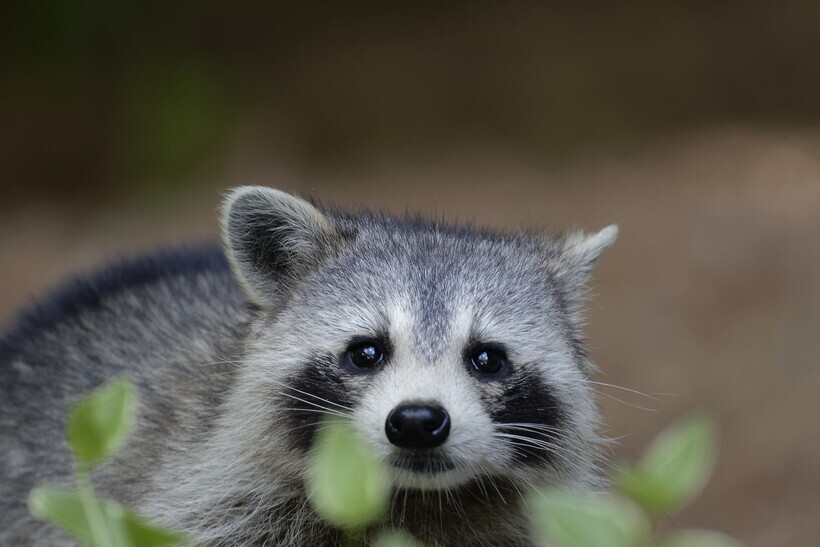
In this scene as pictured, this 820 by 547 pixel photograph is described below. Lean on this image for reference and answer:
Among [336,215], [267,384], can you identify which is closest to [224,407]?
[267,384]

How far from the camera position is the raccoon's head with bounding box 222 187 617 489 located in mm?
2828

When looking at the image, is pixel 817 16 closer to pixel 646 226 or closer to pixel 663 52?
pixel 663 52

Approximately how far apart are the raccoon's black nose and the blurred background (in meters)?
4.77

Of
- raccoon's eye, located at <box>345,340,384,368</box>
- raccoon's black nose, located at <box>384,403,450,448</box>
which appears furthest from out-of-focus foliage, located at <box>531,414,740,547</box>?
raccoon's eye, located at <box>345,340,384,368</box>

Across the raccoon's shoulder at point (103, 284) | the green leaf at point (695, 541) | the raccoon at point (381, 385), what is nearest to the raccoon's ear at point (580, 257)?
the raccoon at point (381, 385)

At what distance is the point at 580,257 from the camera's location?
148 inches

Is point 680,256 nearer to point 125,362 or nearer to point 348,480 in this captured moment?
point 125,362

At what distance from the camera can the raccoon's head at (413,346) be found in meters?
2.83

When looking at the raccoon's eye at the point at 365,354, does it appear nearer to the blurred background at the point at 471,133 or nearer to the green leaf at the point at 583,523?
the green leaf at the point at 583,523

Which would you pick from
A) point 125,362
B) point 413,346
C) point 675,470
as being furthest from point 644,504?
point 125,362

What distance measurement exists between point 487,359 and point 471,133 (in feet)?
17.6

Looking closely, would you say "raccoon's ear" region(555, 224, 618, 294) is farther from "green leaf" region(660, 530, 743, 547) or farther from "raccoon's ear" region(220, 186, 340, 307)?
"green leaf" region(660, 530, 743, 547)

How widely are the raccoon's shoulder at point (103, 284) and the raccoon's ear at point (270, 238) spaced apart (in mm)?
1301

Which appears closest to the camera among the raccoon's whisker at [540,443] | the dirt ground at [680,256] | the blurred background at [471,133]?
the raccoon's whisker at [540,443]
